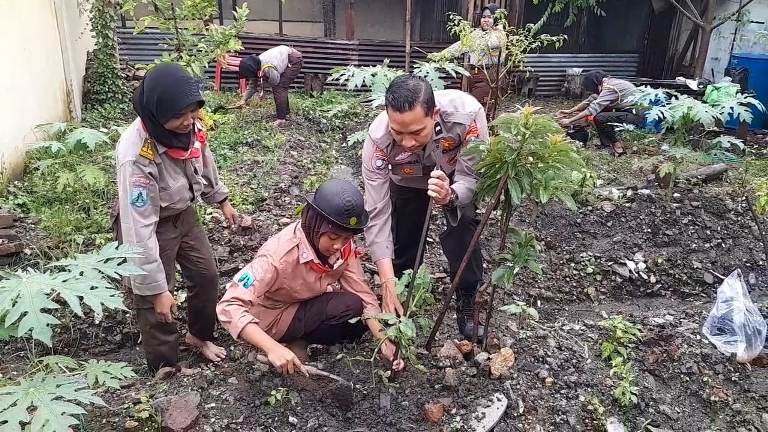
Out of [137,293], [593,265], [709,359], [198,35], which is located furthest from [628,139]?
[137,293]

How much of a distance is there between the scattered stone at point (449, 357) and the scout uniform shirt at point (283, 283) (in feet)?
1.23

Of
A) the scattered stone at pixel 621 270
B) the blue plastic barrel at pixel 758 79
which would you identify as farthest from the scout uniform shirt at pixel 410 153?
the blue plastic barrel at pixel 758 79

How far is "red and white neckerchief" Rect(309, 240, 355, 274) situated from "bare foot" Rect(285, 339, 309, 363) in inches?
17.5

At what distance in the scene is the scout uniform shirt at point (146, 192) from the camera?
2.38m

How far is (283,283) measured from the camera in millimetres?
2580

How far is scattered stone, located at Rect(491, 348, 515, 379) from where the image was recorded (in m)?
2.65

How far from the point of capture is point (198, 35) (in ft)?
15.0

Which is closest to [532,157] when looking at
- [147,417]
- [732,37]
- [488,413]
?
[488,413]

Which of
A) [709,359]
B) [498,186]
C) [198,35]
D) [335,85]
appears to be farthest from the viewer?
[335,85]

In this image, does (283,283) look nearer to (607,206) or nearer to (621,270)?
(621,270)

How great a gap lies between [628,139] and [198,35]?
521cm

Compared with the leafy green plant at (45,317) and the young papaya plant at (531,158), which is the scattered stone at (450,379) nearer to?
the young papaya plant at (531,158)

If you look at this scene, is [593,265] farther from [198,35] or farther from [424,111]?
[198,35]

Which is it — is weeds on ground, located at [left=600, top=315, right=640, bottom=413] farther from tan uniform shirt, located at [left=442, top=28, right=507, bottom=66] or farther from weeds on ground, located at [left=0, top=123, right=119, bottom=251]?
weeds on ground, located at [left=0, top=123, right=119, bottom=251]
